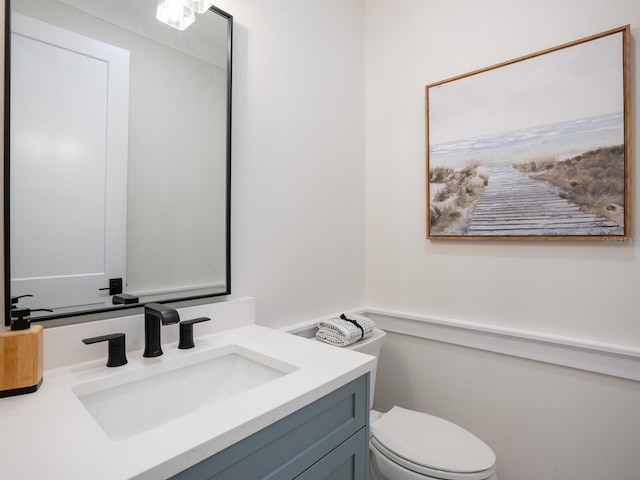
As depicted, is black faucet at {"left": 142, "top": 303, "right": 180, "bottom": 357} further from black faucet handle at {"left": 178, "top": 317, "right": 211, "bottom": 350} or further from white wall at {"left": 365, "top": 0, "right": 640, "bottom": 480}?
white wall at {"left": 365, "top": 0, "right": 640, "bottom": 480}

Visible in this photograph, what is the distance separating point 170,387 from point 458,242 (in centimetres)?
125

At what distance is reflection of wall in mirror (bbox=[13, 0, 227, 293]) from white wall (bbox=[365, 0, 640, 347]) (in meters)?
0.90

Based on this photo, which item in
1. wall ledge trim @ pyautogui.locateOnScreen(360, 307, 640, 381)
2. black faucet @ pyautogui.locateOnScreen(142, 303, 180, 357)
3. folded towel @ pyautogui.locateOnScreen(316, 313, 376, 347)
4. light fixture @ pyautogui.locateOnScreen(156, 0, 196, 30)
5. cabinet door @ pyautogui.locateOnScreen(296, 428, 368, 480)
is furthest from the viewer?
folded towel @ pyautogui.locateOnScreen(316, 313, 376, 347)

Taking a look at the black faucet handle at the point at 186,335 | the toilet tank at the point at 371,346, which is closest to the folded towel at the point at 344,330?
the toilet tank at the point at 371,346

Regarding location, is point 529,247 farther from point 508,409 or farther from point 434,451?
point 434,451

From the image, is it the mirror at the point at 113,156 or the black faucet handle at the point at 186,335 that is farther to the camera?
the black faucet handle at the point at 186,335

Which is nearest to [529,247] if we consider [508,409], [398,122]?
[508,409]

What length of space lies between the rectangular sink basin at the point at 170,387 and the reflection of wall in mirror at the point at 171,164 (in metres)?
0.26

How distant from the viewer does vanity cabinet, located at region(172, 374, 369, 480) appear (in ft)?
1.96

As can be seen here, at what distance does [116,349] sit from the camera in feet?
2.81

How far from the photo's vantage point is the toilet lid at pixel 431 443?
109cm

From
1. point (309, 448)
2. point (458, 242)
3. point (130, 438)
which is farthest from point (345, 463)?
point (458, 242)

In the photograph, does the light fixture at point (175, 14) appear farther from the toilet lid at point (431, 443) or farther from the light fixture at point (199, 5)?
the toilet lid at point (431, 443)

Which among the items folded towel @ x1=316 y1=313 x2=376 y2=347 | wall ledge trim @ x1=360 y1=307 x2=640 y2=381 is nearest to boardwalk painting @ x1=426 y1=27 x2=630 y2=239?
wall ledge trim @ x1=360 y1=307 x2=640 y2=381
